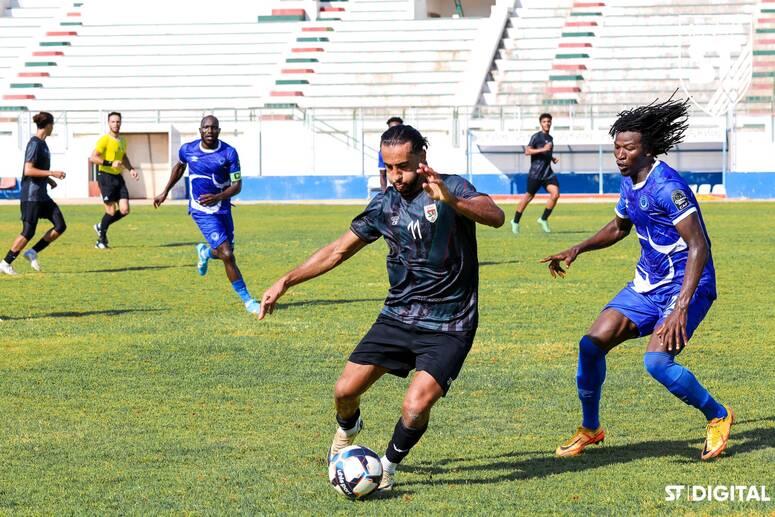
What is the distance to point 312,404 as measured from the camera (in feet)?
26.9

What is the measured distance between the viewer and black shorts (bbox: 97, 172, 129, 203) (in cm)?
2112

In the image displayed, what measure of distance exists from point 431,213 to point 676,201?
1.42 metres

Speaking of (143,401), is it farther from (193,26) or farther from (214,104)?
(193,26)

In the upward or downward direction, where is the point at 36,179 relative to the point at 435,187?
downward

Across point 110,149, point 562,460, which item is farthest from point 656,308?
point 110,149

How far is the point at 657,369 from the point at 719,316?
19.9 ft

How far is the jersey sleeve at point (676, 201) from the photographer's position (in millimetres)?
6547

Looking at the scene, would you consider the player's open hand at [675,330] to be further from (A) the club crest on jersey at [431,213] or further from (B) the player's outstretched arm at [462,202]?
(A) the club crest on jersey at [431,213]

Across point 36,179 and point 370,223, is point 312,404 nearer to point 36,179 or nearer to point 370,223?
point 370,223

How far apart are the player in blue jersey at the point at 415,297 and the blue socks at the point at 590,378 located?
0.91m

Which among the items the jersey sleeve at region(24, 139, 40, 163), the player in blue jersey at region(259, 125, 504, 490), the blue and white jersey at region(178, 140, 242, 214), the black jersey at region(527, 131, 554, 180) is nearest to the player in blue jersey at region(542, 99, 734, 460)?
the player in blue jersey at region(259, 125, 504, 490)

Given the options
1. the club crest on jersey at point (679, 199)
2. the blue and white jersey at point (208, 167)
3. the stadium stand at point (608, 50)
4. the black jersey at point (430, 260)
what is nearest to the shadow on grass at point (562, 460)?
the black jersey at point (430, 260)

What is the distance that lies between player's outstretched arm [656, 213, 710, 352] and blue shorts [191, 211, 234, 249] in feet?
24.6

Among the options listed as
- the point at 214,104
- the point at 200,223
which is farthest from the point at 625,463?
the point at 214,104
